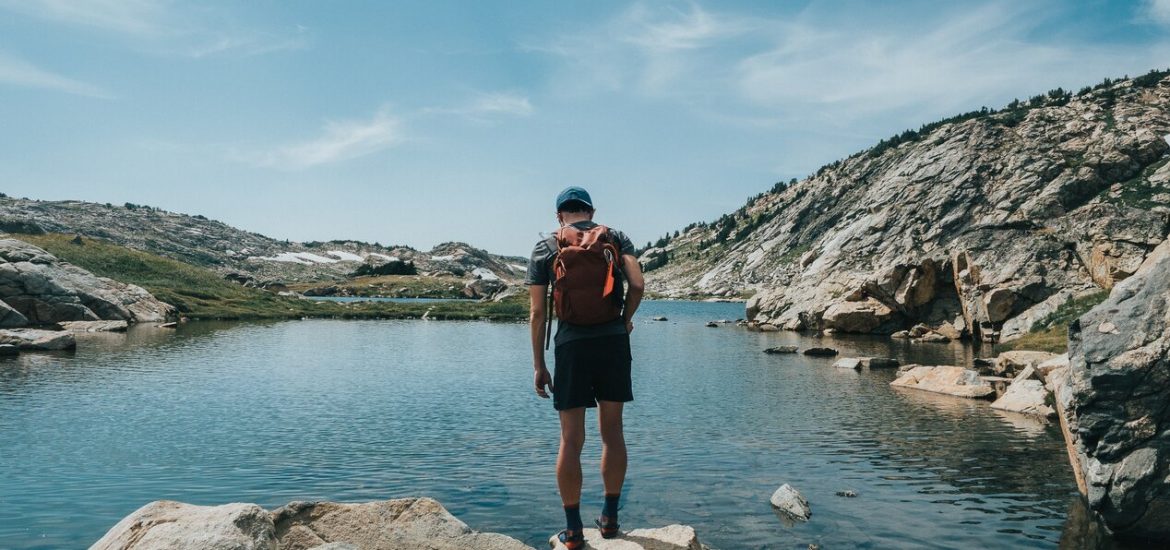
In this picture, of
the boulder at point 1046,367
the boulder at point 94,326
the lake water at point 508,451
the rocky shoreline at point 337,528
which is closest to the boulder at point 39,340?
the lake water at point 508,451

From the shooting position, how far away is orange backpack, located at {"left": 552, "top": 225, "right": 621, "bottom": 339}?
26.3 feet

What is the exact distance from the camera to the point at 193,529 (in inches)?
260

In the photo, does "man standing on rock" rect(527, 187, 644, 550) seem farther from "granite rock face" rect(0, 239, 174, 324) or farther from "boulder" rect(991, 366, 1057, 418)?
"granite rock face" rect(0, 239, 174, 324)

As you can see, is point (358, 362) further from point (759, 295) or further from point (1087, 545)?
point (759, 295)

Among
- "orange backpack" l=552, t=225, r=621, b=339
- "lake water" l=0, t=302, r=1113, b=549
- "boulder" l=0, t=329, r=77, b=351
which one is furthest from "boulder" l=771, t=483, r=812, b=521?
"boulder" l=0, t=329, r=77, b=351

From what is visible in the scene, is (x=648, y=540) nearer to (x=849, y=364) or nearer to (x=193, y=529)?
(x=193, y=529)

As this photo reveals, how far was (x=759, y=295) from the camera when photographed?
90.1m

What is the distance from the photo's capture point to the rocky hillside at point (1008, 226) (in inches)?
2330

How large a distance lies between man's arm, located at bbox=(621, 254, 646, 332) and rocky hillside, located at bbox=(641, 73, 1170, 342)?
51123 mm

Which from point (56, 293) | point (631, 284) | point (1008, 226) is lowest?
point (631, 284)

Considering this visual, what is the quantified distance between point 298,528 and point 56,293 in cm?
6882

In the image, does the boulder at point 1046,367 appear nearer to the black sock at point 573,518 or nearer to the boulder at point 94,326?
the black sock at point 573,518

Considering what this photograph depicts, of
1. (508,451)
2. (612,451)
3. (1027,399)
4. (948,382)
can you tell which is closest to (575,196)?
(612,451)

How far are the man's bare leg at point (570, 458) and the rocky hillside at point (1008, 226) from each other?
170 feet
